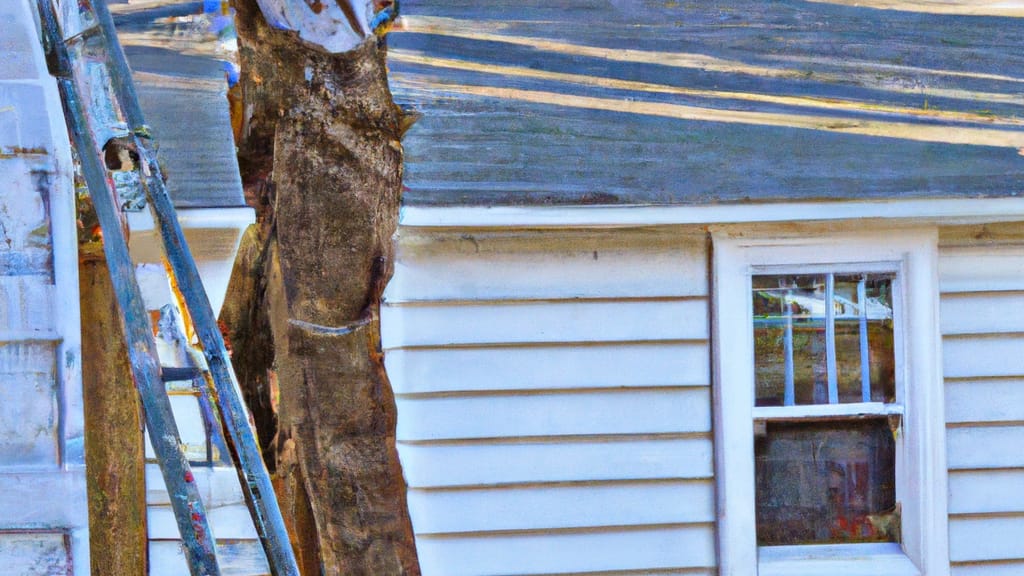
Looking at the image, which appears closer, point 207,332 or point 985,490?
point 207,332

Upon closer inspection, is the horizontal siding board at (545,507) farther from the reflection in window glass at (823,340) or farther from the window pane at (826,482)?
the reflection in window glass at (823,340)

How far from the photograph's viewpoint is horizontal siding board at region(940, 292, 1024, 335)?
9.39 feet

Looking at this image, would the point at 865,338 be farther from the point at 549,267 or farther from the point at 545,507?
the point at 545,507

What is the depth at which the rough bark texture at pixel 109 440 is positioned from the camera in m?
2.63

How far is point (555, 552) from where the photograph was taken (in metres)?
2.80

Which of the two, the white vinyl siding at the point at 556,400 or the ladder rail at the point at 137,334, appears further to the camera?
the white vinyl siding at the point at 556,400

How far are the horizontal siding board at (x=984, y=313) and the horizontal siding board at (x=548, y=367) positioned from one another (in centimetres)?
86

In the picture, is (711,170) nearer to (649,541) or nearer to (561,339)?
(561,339)

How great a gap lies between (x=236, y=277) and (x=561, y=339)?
109 centimetres

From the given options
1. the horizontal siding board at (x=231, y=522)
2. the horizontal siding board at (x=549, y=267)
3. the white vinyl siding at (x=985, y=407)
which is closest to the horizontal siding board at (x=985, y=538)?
the white vinyl siding at (x=985, y=407)

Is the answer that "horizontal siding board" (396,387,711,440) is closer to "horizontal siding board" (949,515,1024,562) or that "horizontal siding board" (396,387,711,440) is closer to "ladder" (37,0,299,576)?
"ladder" (37,0,299,576)

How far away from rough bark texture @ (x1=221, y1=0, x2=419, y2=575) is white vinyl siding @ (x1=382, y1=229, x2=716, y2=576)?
0.11m

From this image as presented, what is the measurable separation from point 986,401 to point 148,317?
2.68 metres

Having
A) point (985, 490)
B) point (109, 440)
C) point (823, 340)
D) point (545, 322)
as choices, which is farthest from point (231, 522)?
point (985, 490)
